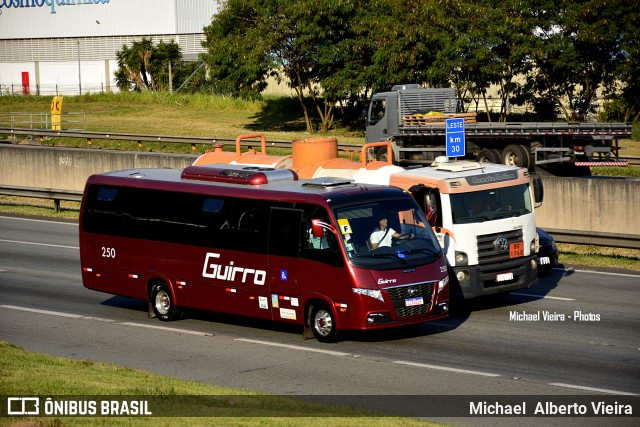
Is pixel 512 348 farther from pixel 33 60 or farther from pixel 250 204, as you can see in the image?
pixel 33 60

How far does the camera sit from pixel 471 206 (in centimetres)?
1706

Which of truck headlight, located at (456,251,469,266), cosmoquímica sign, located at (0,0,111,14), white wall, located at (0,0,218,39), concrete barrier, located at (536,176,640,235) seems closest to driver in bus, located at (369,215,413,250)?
truck headlight, located at (456,251,469,266)

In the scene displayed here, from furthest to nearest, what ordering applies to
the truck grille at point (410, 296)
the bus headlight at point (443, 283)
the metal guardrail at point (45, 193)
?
the metal guardrail at point (45, 193) → the bus headlight at point (443, 283) → the truck grille at point (410, 296)

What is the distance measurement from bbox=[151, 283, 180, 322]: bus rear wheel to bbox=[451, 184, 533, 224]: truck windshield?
489 cm

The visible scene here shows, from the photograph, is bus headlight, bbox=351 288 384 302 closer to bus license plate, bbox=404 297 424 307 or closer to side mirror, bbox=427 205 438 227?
bus license plate, bbox=404 297 424 307

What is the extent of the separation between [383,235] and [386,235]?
5cm

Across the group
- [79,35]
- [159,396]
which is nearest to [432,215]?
[159,396]

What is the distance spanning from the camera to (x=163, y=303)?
17.7m

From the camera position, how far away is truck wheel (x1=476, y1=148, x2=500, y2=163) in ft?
113

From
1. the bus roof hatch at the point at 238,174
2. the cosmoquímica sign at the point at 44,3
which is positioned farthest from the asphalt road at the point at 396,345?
the cosmoquímica sign at the point at 44,3

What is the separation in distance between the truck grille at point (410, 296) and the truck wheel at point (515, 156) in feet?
62.4

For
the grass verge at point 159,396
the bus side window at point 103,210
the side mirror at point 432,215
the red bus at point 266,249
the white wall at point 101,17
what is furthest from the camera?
the white wall at point 101,17

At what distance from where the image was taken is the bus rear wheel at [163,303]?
57.5 feet

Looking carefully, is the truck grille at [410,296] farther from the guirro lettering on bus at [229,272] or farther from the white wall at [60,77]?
the white wall at [60,77]
